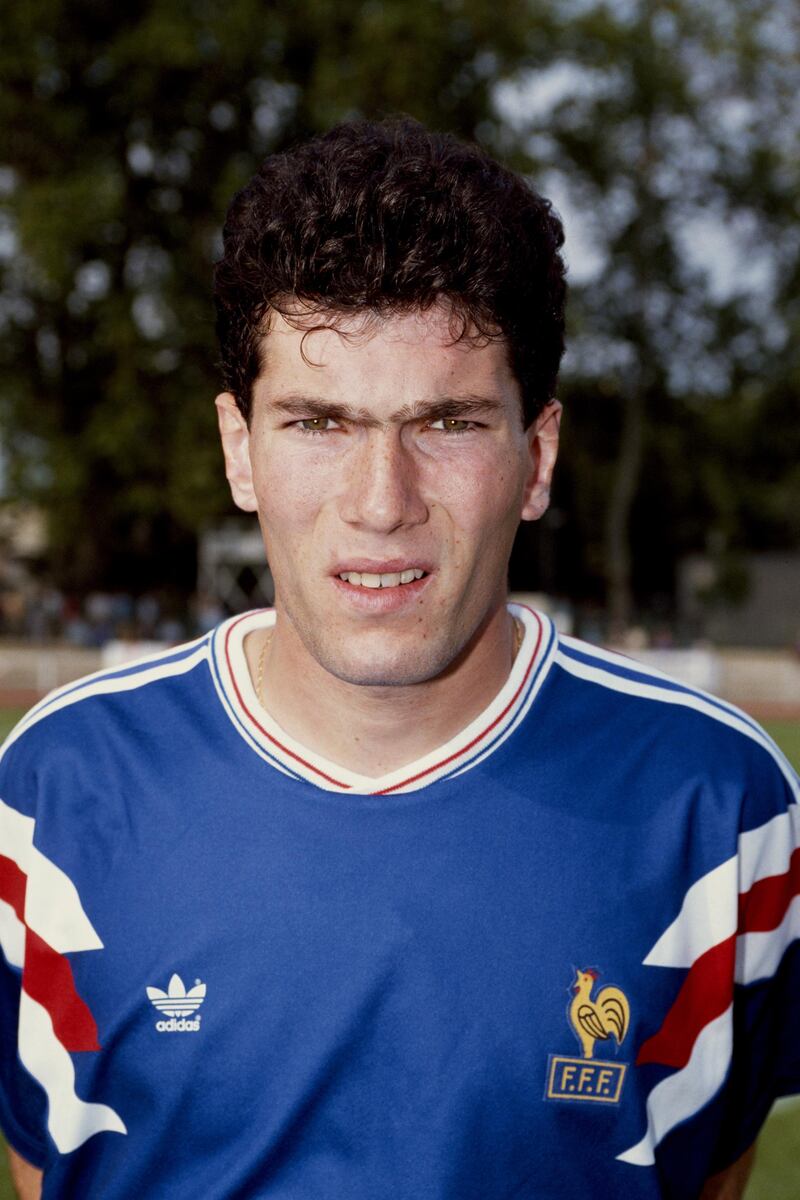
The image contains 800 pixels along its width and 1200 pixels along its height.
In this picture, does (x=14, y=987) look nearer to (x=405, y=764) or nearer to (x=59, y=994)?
(x=59, y=994)

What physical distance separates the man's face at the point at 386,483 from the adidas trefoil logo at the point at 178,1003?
0.59 metres

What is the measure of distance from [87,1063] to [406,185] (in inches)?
63.0

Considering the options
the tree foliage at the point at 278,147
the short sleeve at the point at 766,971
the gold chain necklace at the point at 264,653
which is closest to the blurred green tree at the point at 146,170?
the tree foliage at the point at 278,147

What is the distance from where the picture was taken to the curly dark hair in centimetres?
243

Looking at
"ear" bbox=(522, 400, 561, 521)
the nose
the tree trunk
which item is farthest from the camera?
the tree trunk

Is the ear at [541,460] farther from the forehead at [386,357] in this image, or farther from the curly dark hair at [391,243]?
the forehead at [386,357]

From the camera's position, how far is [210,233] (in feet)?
105

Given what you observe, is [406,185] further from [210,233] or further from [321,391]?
[210,233]

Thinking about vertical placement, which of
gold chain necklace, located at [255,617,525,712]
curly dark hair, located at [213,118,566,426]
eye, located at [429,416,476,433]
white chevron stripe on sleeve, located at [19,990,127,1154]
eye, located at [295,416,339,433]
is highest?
curly dark hair, located at [213,118,566,426]

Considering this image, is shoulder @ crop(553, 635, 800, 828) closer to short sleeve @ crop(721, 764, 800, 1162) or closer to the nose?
short sleeve @ crop(721, 764, 800, 1162)

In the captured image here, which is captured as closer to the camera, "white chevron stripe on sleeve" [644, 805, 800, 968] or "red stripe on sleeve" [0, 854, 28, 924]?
"white chevron stripe on sleeve" [644, 805, 800, 968]

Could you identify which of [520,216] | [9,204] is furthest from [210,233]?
[520,216]

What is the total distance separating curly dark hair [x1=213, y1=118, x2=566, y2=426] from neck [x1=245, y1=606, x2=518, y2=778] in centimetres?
45

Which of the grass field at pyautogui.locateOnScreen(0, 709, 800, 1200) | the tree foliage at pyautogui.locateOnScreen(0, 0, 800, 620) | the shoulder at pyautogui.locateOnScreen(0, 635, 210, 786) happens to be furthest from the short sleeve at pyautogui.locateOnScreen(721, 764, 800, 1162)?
the tree foliage at pyautogui.locateOnScreen(0, 0, 800, 620)
